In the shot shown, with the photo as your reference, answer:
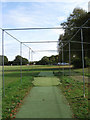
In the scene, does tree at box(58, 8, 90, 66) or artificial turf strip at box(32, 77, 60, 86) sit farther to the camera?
tree at box(58, 8, 90, 66)

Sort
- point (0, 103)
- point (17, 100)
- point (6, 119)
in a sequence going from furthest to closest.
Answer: point (17, 100), point (0, 103), point (6, 119)

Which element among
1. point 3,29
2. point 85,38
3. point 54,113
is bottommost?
point 54,113

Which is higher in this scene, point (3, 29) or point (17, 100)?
point (3, 29)

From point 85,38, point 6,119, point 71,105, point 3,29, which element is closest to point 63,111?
point 71,105

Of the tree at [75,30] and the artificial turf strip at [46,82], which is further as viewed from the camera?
the tree at [75,30]

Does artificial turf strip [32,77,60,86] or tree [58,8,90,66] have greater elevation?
tree [58,8,90,66]

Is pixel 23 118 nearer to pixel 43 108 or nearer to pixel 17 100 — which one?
pixel 43 108

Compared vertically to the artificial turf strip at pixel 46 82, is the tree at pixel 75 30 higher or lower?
higher

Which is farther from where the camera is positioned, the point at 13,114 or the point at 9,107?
the point at 9,107

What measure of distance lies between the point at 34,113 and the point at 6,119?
23.4 inches

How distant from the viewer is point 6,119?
2.63 metres

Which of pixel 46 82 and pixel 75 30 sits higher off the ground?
pixel 75 30

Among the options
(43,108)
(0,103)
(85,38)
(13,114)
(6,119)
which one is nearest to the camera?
(6,119)

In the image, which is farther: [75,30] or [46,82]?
[75,30]
